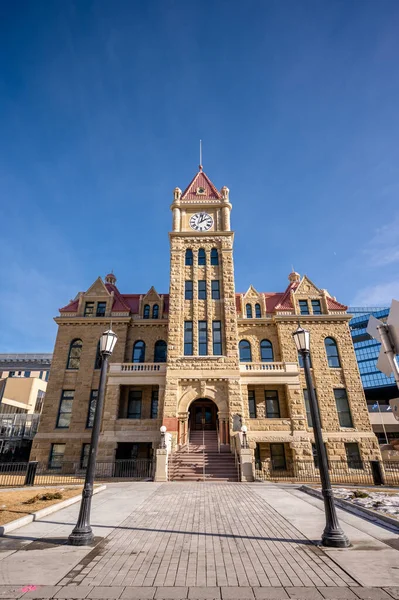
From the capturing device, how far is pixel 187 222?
100 ft

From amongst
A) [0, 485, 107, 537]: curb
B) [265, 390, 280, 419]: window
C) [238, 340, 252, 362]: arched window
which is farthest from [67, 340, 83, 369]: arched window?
[0, 485, 107, 537]: curb

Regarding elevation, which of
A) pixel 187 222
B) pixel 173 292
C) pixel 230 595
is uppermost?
pixel 187 222

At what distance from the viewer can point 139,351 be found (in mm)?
28656

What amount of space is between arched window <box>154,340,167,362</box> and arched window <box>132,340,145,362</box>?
1137 mm

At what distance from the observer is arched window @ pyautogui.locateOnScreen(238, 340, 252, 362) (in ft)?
92.4

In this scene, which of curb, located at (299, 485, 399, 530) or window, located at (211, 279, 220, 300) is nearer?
curb, located at (299, 485, 399, 530)

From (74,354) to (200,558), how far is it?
81.9ft

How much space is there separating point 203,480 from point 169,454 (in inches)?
128

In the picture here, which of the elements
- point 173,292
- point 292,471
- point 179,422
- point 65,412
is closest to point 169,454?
point 179,422

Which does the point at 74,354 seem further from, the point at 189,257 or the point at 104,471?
the point at 189,257

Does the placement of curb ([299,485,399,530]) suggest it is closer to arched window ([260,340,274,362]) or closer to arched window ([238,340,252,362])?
arched window ([238,340,252,362])

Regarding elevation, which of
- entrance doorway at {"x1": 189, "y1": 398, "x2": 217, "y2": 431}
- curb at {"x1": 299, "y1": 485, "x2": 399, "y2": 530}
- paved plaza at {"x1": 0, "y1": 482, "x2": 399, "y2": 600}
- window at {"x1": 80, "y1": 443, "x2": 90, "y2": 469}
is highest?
entrance doorway at {"x1": 189, "y1": 398, "x2": 217, "y2": 431}

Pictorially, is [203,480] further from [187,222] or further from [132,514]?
[187,222]

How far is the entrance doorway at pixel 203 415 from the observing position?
24906mm
